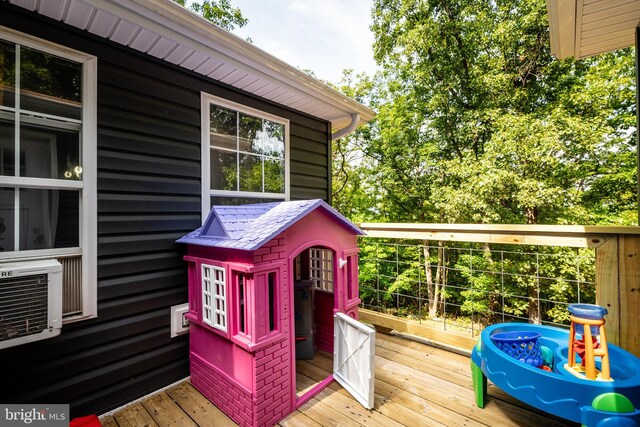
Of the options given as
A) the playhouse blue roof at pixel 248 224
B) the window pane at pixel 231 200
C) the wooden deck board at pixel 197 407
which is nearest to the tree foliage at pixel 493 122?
the window pane at pixel 231 200

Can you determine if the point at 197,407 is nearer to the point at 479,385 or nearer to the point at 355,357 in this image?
the point at 355,357

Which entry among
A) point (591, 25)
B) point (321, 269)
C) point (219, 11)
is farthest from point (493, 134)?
point (219, 11)

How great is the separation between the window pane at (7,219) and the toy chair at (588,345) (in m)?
3.53

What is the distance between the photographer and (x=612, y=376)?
166cm

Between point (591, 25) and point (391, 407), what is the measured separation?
321 cm

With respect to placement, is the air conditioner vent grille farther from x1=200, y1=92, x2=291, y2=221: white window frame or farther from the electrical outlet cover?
x1=200, y1=92, x2=291, y2=221: white window frame

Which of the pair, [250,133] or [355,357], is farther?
[250,133]

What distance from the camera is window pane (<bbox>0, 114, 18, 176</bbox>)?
178 centimetres

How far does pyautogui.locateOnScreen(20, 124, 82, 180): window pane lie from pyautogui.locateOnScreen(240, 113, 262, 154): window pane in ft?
4.70

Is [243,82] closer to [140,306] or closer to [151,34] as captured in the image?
[151,34]

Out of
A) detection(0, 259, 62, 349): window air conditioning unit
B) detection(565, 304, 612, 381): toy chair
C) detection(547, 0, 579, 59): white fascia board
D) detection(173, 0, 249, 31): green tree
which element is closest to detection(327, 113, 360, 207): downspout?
detection(547, 0, 579, 59): white fascia board

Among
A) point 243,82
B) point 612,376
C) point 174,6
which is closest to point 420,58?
point 243,82

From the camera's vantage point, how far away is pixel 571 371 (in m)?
1.64

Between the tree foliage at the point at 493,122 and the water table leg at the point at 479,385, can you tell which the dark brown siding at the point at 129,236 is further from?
the tree foliage at the point at 493,122
